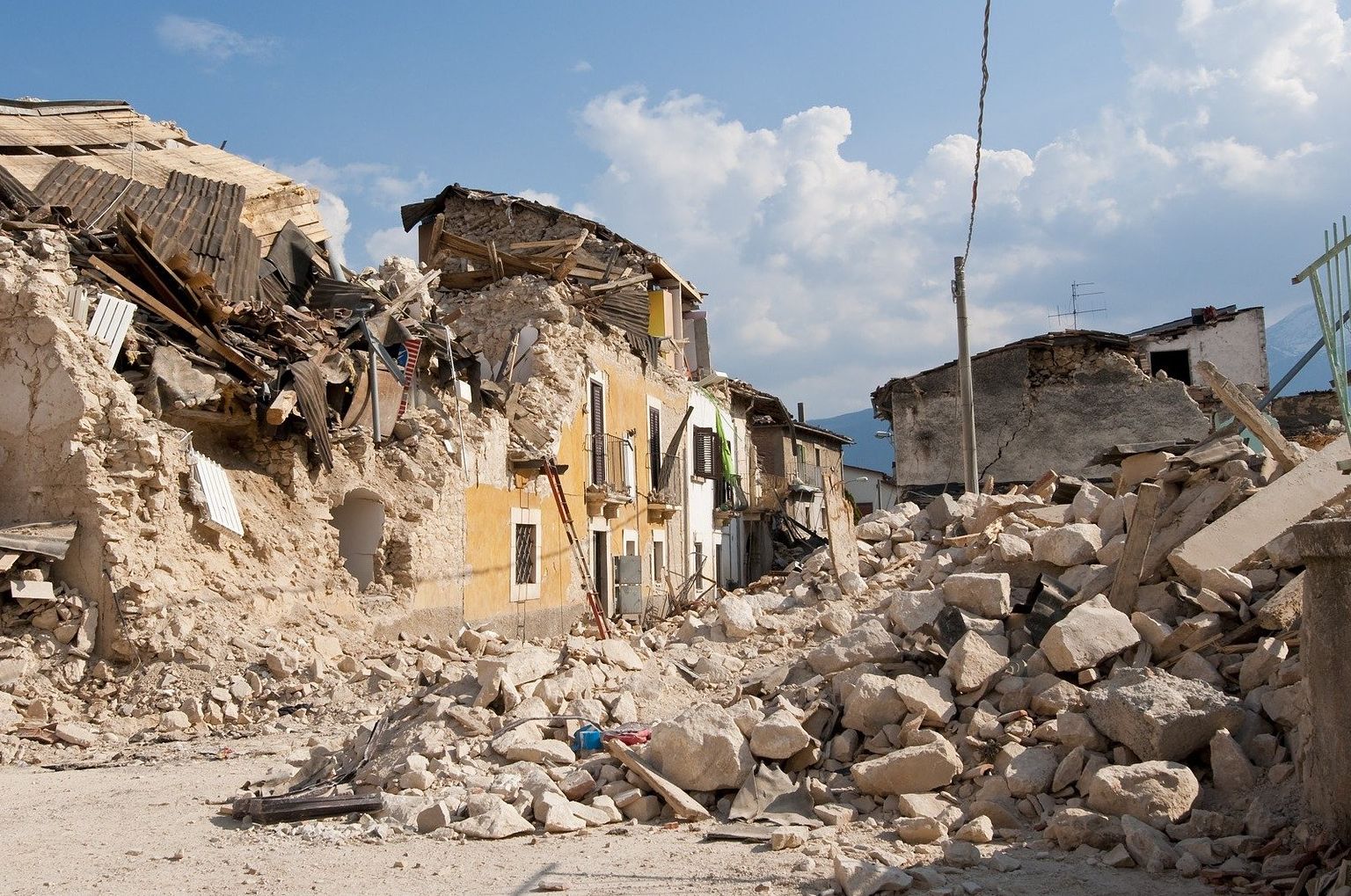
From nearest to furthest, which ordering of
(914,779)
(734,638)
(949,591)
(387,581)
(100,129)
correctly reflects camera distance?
(914,779)
(949,591)
(734,638)
(387,581)
(100,129)

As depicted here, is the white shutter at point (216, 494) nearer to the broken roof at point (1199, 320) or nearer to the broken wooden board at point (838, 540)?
the broken wooden board at point (838, 540)

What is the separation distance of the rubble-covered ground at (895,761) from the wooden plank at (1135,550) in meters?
0.07

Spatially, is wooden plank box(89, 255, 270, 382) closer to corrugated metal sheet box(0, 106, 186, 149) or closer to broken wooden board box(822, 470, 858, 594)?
corrugated metal sheet box(0, 106, 186, 149)

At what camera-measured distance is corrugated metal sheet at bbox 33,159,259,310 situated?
41.3 ft

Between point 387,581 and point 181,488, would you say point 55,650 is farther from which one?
point 387,581

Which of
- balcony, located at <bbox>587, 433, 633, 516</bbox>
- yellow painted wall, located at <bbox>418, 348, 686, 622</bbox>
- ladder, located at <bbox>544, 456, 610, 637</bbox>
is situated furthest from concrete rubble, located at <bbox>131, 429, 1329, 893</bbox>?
balcony, located at <bbox>587, 433, 633, 516</bbox>

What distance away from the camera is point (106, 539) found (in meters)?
10.3

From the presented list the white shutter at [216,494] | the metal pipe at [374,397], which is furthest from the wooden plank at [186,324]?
the metal pipe at [374,397]

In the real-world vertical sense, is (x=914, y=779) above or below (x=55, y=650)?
below

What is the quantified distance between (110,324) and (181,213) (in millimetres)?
3433

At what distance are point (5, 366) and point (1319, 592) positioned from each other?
448 inches

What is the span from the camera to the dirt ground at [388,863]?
4.93 m

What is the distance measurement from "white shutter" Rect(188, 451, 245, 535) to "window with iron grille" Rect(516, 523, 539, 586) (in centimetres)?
570

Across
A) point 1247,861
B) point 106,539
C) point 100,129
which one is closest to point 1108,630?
point 1247,861
